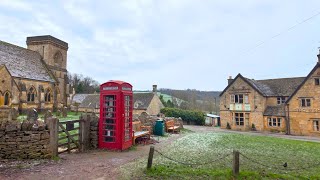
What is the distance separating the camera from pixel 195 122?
39625 mm

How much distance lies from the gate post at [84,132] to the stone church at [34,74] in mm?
25215

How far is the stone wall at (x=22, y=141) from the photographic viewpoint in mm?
8680

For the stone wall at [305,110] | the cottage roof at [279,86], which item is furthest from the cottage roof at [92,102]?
the stone wall at [305,110]

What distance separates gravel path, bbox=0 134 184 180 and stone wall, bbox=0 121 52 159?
379 mm

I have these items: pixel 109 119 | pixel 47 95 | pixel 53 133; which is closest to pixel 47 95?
pixel 47 95

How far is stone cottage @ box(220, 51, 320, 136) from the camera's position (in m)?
27.7

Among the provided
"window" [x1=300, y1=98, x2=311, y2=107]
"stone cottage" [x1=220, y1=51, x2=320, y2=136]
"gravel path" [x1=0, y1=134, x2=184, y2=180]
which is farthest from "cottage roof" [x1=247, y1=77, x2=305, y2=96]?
"gravel path" [x1=0, y1=134, x2=184, y2=180]

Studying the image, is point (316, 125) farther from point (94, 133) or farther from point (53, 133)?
point (53, 133)

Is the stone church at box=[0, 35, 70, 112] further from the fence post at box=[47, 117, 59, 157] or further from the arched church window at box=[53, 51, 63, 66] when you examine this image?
the fence post at box=[47, 117, 59, 157]

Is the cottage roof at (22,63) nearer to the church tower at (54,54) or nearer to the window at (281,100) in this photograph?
the church tower at (54,54)

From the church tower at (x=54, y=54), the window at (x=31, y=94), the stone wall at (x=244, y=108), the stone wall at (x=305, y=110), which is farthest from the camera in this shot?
the church tower at (x=54, y=54)

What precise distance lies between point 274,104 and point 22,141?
1238 inches

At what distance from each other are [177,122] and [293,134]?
15.1m

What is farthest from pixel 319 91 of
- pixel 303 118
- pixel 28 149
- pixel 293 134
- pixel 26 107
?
pixel 26 107
